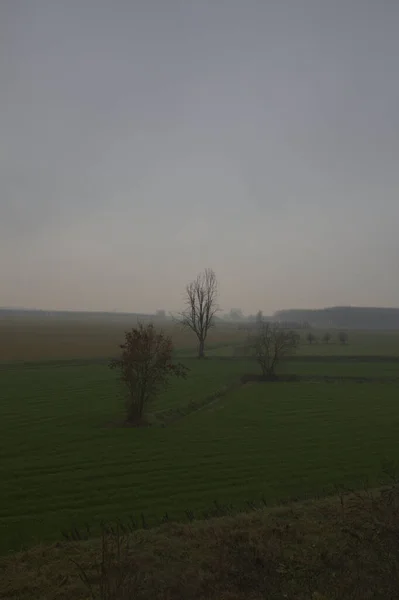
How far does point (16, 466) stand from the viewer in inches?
774

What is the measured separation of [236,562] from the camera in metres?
10.4

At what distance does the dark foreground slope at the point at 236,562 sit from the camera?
29.8 feet

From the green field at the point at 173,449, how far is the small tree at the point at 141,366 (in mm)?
1748

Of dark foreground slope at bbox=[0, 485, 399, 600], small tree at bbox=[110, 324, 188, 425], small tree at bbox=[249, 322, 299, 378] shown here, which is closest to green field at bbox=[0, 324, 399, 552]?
small tree at bbox=[110, 324, 188, 425]

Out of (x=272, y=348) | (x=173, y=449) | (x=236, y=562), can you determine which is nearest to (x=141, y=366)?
(x=173, y=449)

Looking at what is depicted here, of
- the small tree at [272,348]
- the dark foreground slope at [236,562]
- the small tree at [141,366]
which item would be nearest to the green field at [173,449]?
the small tree at [141,366]

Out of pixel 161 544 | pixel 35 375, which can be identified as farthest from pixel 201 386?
pixel 161 544

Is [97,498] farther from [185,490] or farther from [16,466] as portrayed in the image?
[16,466]

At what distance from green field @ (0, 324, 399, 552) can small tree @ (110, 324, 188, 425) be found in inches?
68.8

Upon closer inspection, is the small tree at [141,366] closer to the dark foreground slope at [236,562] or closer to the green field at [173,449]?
the green field at [173,449]

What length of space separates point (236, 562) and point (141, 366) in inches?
806

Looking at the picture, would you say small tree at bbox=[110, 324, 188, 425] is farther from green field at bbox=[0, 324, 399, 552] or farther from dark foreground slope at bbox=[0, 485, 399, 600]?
dark foreground slope at bbox=[0, 485, 399, 600]

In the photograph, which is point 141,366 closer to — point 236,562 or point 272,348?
point 236,562

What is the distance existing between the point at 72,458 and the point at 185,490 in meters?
6.84
